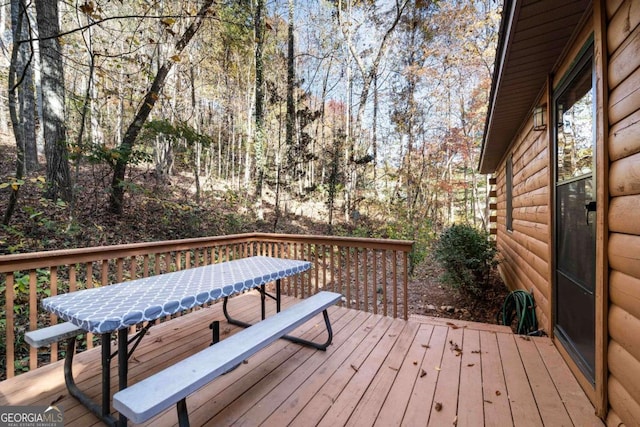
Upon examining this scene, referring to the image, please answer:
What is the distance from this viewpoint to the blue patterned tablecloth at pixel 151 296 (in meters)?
1.44

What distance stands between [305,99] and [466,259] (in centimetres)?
699

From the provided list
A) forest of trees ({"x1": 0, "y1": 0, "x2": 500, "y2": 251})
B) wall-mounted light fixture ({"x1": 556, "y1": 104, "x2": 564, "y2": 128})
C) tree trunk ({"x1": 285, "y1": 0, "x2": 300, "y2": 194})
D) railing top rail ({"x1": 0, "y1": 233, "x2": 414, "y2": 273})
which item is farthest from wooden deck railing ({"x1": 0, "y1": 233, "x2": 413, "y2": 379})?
tree trunk ({"x1": 285, "y1": 0, "x2": 300, "y2": 194})

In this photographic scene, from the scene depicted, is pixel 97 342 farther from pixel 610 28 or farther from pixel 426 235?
pixel 426 235

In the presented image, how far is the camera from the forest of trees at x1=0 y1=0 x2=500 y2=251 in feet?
22.1

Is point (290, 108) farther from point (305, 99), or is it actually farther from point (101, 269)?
point (101, 269)

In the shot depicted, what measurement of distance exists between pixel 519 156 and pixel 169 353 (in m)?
5.10

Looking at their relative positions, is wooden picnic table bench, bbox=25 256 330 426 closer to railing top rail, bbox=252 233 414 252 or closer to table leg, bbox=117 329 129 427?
table leg, bbox=117 329 129 427

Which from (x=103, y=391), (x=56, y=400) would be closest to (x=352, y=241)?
(x=103, y=391)

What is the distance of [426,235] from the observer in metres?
8.96

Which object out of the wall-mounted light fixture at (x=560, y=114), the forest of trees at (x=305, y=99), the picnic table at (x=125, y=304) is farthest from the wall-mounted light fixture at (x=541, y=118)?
the forest of trees at (x=305, y=99)

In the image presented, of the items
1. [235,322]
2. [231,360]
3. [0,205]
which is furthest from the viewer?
[0,205]

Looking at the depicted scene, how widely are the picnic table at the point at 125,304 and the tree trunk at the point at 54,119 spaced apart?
159 inches

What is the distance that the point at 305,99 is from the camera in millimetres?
9141

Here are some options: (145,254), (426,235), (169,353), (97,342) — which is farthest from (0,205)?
(426,235)
